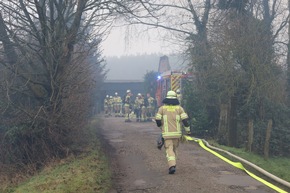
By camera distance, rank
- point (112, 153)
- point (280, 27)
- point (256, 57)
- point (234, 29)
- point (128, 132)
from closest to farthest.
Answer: point (112, 153) → point (256, 57) → point (234, 29) → point (128, 132) → point (280, 27)

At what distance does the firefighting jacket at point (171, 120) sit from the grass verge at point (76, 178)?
152 cm

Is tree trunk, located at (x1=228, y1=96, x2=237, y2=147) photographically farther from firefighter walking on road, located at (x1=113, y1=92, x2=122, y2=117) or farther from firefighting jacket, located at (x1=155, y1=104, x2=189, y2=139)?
firefighter walking on road, located at (x1=113, y1=92, x2=122, y2=117)

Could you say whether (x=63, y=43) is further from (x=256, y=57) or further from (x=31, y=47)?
(x=256, y=57)

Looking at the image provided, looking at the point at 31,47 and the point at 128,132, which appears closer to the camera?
the point at 31,47

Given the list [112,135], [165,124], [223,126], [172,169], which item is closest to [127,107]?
[112,135]

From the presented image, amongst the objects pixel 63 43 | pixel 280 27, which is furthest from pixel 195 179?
pixel 280 27

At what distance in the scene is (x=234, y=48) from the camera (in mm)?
13797

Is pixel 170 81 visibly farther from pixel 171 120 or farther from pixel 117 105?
pixel 171 120

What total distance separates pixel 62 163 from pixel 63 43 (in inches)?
138

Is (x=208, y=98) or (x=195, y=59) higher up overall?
(x=195, y=59)

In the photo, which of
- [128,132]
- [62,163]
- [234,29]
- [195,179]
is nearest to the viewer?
[195,179]

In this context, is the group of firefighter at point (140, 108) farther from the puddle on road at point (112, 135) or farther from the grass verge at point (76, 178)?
the grass verge at point (76, 178)

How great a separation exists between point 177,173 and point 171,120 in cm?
111

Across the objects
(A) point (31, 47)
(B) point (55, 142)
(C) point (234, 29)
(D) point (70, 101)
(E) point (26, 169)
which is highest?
(C) point (234, 29)
